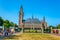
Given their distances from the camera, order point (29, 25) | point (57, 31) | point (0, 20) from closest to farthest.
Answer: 1. point (57, 31)
2. point (0, 20)
3. point (29, 25)

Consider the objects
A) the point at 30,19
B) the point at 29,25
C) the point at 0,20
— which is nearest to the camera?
the point at 0,20

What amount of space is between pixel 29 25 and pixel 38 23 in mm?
7077

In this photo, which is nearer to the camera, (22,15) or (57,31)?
(57,31)

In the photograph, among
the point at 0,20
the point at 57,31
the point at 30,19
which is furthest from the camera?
the point at 30,19

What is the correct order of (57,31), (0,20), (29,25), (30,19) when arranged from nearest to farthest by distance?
(57,31), (0,20), (29,25), (30,19)

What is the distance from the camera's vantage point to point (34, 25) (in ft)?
369

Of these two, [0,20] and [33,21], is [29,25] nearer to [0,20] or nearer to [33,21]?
[33,21]

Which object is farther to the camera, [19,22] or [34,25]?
[19,22]

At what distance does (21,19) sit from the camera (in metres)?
120

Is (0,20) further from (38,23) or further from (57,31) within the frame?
(57,31)

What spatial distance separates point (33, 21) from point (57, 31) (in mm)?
53072

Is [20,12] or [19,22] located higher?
[20,12]

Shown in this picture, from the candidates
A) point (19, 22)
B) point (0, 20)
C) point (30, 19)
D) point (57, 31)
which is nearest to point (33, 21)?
point (30, 19)

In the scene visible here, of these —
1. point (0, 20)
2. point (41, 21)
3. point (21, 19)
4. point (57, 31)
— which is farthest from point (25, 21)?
point (57, 31)
